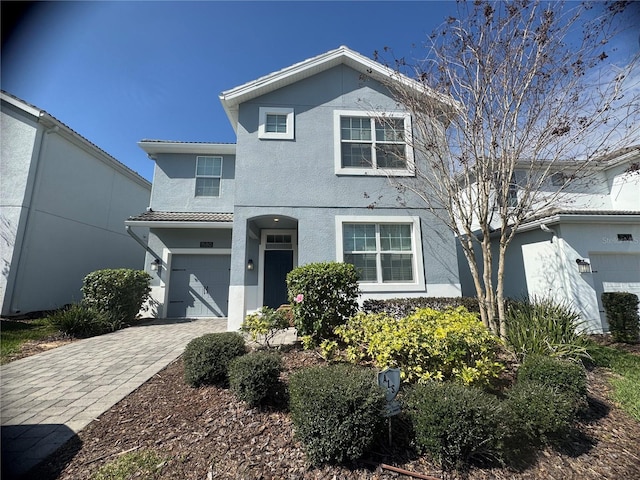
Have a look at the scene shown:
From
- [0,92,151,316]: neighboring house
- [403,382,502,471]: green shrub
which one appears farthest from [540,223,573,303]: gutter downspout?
[0,92,151,316]: neighboring house

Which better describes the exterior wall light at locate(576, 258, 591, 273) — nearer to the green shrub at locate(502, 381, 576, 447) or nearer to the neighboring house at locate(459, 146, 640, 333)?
the neighboring house at locate(459, 146, 640, 333)

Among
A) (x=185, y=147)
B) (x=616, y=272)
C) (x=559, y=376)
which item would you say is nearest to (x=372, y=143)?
(x=559, y=376)

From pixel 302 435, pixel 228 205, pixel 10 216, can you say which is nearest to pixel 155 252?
pixel 228 205

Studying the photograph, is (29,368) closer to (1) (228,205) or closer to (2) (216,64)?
(2) (216,64)

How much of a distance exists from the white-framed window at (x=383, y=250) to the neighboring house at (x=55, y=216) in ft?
30.5

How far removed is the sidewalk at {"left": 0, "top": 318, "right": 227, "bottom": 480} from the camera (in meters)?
2.95

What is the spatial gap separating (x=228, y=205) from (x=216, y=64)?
6781mm

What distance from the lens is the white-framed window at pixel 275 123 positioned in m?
8.68

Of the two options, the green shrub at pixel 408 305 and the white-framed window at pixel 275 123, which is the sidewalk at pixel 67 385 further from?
the white-framed window at pixel 275 123

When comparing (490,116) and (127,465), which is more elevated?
(490,116)

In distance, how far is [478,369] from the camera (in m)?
3.62

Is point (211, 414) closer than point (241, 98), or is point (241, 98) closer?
point (211, 414)

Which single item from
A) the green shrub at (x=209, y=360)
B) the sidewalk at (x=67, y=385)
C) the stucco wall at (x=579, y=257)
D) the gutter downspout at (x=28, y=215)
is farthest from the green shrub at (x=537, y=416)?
the gutter downspout at (x=28, y=215)

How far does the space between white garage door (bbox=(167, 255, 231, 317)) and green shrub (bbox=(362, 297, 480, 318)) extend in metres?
6.23
